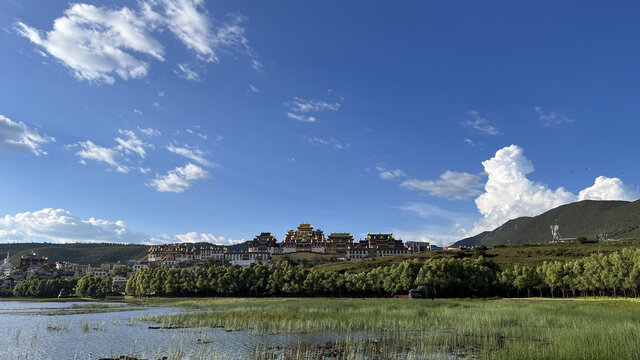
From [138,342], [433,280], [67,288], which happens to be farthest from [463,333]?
[67,288]

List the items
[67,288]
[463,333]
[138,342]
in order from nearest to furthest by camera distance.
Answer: [138,342]
[463,333]
[67,288]

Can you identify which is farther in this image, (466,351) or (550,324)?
(550,324)

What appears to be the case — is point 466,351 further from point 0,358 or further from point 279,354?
point 0,358

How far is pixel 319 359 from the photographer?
92.5ft

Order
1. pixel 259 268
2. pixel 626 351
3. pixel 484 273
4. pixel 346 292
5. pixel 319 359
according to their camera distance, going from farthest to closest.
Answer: pixel 259 268 → pixel 346 292 → pixel 484 273 → pixel 319 359 → pixel 626 351

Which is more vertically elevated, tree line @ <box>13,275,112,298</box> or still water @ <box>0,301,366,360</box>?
still water @ <box>0,301,366,360</box>

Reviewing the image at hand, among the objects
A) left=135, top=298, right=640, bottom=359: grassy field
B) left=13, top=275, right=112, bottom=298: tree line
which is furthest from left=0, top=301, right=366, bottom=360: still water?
left=13, top=275, right=112, bottom=298: tree line

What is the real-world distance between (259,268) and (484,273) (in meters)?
72.6

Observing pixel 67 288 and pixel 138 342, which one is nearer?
pixel 138 342

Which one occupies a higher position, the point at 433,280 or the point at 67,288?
the point at 433,280

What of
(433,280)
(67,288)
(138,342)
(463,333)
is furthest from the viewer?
(67,288)

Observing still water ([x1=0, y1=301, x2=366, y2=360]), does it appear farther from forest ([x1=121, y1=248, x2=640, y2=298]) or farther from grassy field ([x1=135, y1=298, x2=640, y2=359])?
forest ([x1=121, y1=248, x2=640, y2=298])

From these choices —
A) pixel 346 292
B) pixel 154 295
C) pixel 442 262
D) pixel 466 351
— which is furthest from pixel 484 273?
pixel 154 295

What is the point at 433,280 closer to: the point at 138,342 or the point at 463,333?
the point at 463,333
